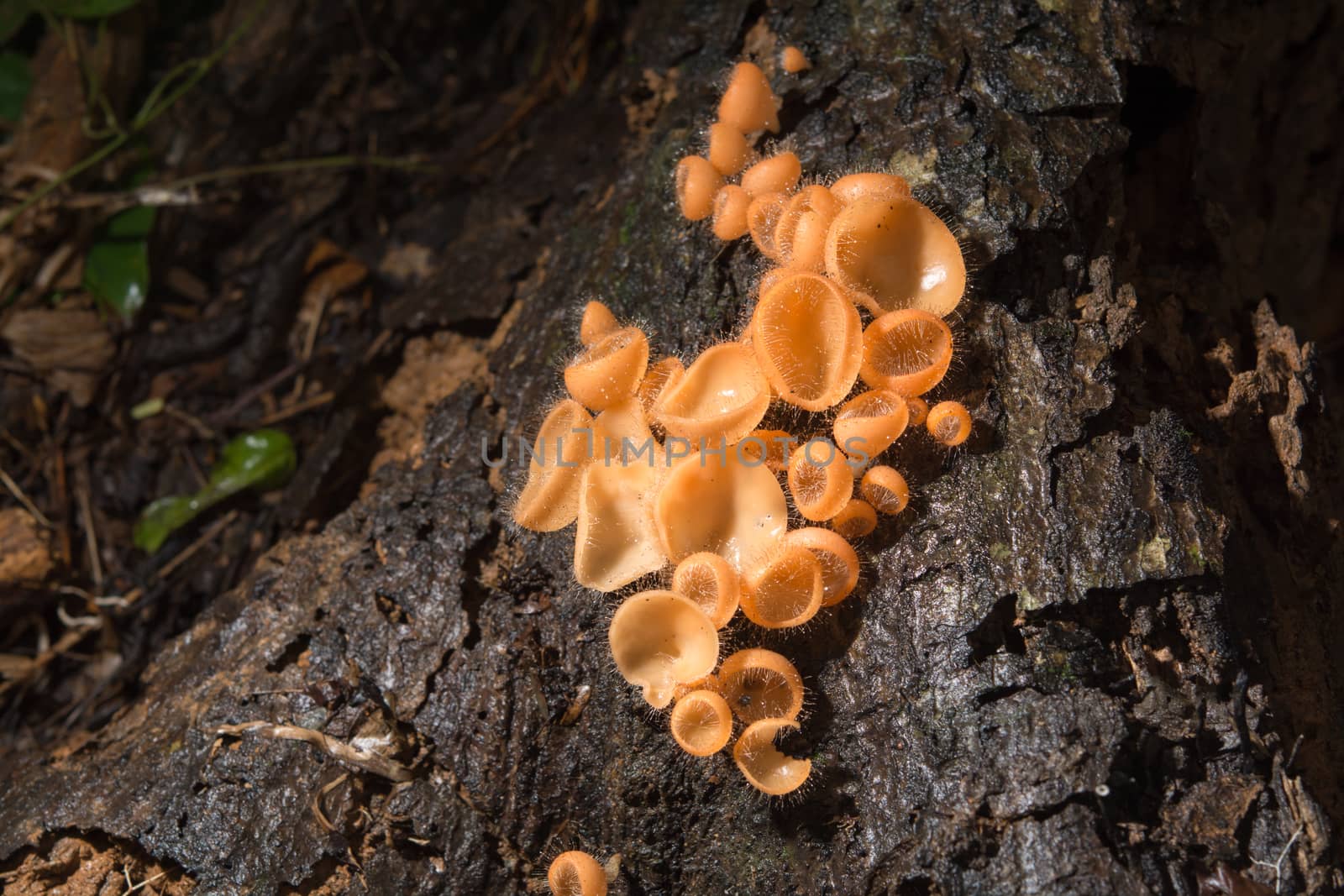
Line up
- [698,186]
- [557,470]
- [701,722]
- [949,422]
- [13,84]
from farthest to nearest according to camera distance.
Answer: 1. [13,84]
2. [698,186]
3. [557,470]
4. [949,422]
5. [701,722]

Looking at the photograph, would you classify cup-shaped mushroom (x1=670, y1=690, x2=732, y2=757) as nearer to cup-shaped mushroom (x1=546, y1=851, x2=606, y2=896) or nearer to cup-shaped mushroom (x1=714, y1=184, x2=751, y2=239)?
cup-shaped mushroom (x1=546, y1=851, x2=606, y2=896)

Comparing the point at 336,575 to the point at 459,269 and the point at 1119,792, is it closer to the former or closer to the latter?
the point at 459,269

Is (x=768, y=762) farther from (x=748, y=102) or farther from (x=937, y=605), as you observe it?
(x=748, y=102)

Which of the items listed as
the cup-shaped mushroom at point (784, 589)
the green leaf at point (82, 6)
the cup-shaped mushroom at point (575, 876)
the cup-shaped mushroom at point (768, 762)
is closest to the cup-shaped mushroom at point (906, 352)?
the cup-shaped mushroom at point (784, 589)

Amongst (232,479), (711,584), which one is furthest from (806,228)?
(232,479)

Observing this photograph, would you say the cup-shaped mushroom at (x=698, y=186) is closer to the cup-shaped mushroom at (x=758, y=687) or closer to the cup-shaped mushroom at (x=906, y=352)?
the cup-shaped mushroom at (x=906, y=352)

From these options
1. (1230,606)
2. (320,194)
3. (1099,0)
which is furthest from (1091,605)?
(320,194)
